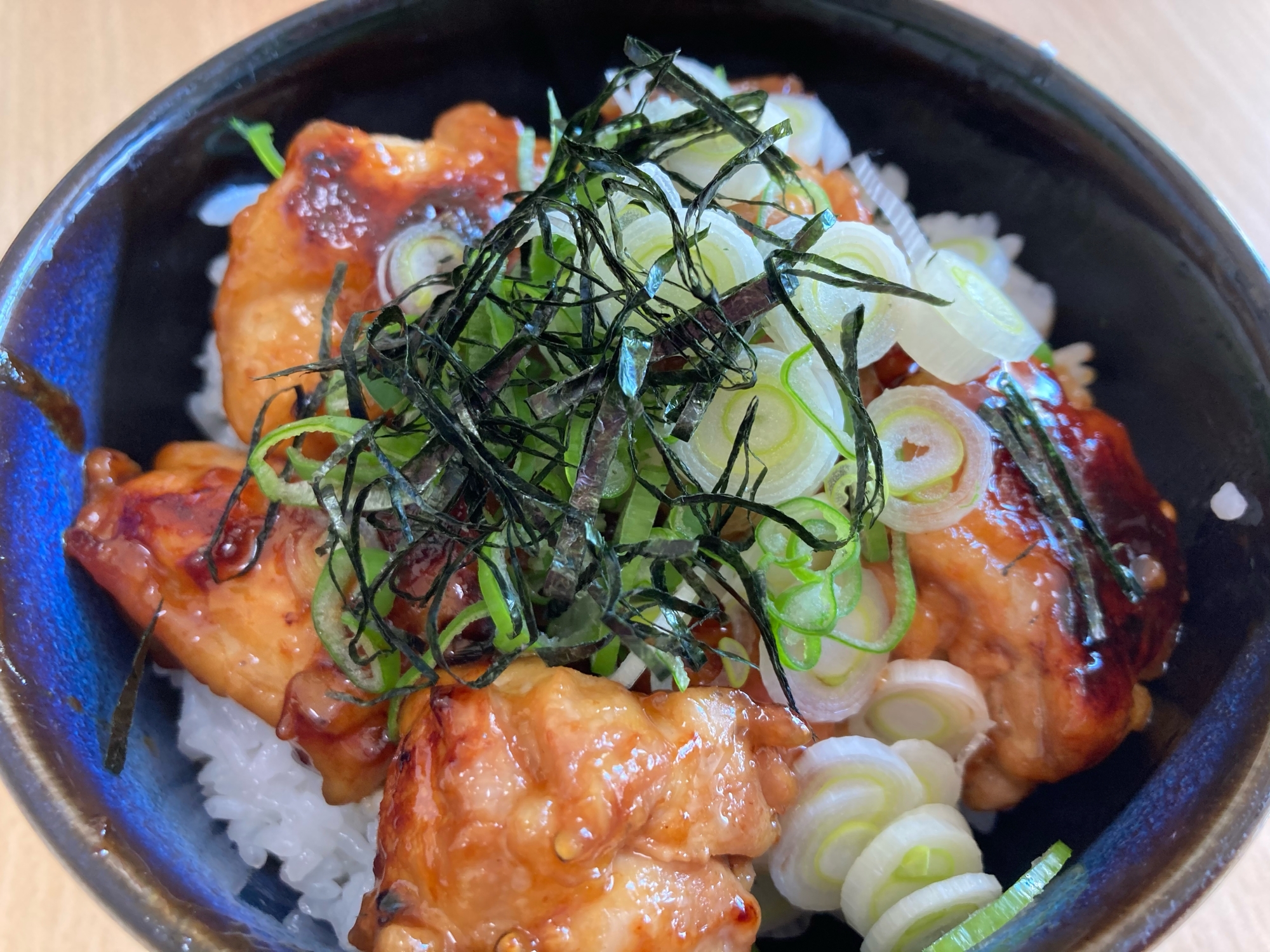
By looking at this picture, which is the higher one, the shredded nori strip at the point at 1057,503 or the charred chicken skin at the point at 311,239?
the shredded nori strip at the point at 1057,503

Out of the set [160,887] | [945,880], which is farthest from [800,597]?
[160,887]

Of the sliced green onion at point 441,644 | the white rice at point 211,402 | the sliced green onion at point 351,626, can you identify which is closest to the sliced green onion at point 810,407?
the sliced green onion at point 441,644

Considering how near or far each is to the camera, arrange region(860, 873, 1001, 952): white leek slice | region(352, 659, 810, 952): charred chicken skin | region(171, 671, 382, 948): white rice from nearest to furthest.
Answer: region(352, 659, 810, 952): charred chicken skin → region(860, 873, 1001, 952): white leek slice → region(171, 671, 382, 948): white rice

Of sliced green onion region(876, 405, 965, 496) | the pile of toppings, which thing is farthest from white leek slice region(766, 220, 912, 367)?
sliced green onion region(876, 405, 965, 496)

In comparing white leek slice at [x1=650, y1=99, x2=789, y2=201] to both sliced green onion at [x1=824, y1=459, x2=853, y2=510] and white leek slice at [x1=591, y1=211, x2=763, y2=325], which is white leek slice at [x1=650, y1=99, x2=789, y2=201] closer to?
white leek slice at [x1=591, y1=211, x2=763, y2=325]

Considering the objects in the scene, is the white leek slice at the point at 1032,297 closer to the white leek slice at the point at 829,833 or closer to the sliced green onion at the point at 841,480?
the sliced green onion at the point at 841,480

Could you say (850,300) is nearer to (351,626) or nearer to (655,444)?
(655,444)

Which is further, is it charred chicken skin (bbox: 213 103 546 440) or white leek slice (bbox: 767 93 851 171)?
white leek slice (bbox: 767 93 851 171)
